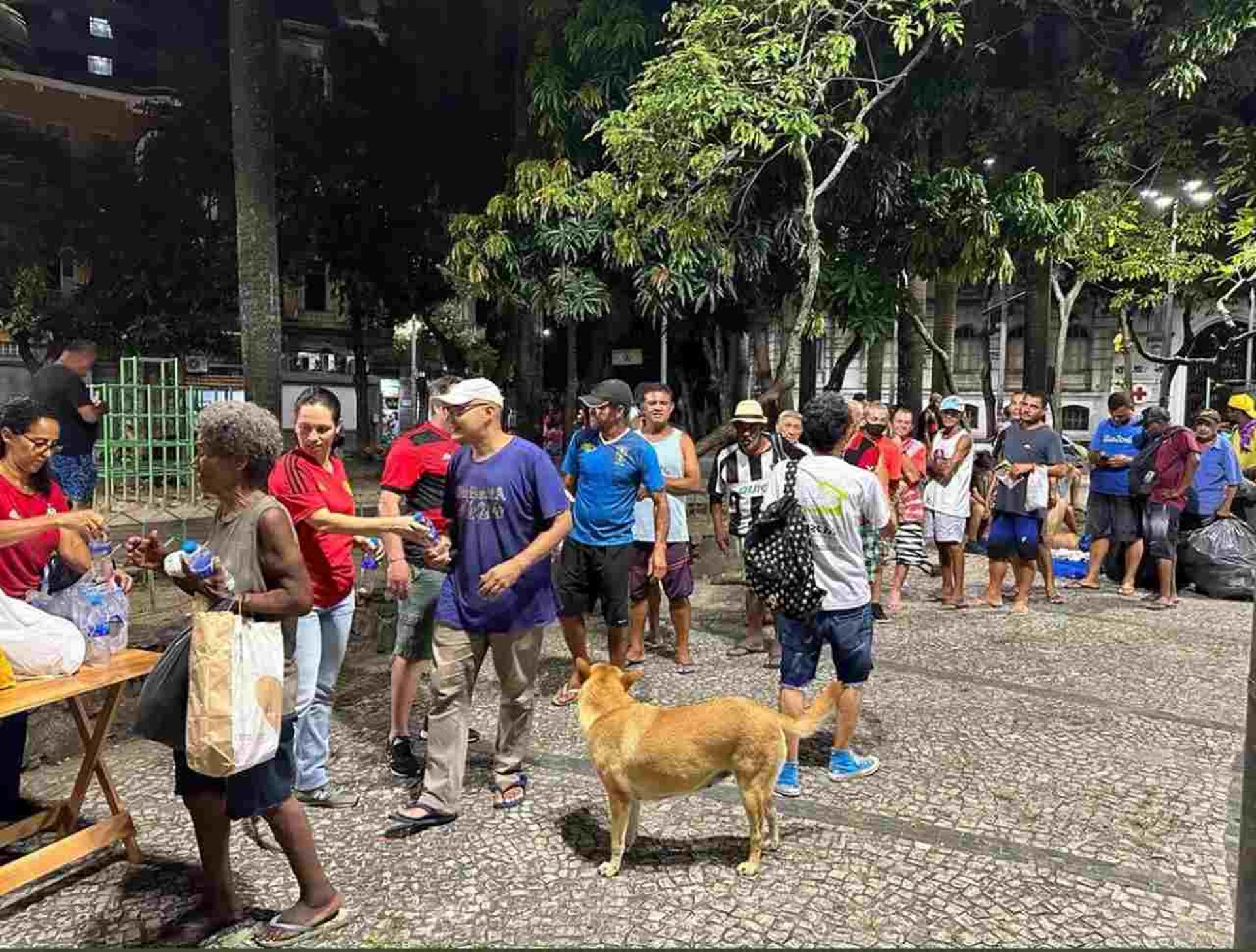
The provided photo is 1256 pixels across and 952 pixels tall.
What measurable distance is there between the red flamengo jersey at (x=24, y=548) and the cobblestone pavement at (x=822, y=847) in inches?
44.5

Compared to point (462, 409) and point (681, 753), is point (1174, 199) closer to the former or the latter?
point (462, 409)

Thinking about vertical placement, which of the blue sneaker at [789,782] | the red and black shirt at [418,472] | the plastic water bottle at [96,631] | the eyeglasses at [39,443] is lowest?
the blue sneaker at [789,782]

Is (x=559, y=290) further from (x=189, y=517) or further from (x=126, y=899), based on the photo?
(x=126, y=899)

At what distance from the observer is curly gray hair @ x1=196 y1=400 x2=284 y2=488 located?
8.89 ft

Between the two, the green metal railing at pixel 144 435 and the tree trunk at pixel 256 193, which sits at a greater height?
the tree trunk at pixel 256 193

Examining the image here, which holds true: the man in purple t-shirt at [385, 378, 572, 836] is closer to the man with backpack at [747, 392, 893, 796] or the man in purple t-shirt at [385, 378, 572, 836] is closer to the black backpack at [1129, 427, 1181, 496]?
the man with backpack at [747, 392, 893, 796]

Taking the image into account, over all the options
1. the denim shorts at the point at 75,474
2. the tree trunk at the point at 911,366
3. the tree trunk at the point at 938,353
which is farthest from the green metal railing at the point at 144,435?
the tree trunk at the point at 911,366

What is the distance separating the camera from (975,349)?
43.3 metres

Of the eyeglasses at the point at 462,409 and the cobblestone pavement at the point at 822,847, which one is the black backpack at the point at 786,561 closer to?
the cobblestone pavement at the point at 822,847

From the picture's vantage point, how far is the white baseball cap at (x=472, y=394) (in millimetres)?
3625

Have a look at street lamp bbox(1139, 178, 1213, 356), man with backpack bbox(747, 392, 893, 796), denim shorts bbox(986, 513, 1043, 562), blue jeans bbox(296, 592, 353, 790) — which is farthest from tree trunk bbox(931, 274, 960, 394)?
blue jeans bbox(296, 592, 353, 790)

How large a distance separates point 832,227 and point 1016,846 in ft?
Answer: 27.1

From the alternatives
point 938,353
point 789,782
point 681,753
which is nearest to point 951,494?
point 789,782

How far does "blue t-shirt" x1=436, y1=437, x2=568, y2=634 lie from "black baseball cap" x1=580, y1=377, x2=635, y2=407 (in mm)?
1238
